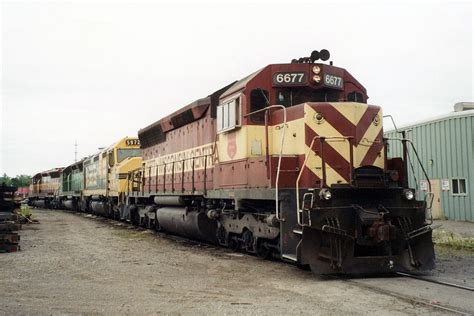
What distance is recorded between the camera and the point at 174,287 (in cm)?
693

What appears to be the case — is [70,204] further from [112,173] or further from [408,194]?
[408,194]

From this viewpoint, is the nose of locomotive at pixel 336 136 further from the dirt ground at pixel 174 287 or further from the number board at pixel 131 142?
the number board at pixel 131 142

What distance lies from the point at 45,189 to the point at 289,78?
4501 centimetres

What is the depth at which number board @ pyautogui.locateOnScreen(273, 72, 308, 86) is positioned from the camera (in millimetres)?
9031

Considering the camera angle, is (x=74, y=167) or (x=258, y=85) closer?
(x=258, y=85)

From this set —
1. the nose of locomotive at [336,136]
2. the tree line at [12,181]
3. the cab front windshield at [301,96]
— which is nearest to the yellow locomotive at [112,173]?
the tree line at [12,181]

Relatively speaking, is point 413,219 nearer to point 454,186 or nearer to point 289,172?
point 289,172

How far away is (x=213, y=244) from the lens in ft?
42.1

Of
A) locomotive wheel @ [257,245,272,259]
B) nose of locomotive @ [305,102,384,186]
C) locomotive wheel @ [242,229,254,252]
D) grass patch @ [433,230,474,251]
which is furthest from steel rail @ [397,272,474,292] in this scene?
grass patch @ [433,230,474,251]

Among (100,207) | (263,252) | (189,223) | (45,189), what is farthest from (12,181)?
(263,252)

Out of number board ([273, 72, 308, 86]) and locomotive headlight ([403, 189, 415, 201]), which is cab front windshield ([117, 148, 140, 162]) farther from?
locomotive headlight ([403, 189, 415, 201])

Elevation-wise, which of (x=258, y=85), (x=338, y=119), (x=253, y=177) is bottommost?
(x=253, y=177)

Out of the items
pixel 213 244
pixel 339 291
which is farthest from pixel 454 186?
pixel 339 291

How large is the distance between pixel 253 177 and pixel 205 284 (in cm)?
249
